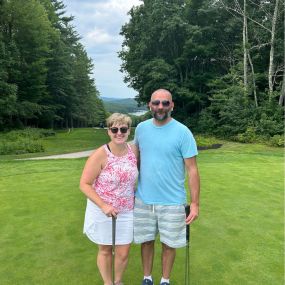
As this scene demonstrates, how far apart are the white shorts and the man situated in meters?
0.11

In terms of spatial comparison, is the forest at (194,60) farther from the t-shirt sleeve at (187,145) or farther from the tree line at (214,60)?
the t-shirt sleeve at (187,145)

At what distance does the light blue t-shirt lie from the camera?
3.03 m

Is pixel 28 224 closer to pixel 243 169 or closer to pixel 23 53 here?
pixel 243 169

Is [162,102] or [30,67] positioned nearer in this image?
[162,102]

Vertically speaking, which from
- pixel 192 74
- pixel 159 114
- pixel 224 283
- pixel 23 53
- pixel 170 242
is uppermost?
pixel 23 53

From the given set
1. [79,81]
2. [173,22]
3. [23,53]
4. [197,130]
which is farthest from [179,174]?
[79,81]

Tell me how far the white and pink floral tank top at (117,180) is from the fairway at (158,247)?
0.77m

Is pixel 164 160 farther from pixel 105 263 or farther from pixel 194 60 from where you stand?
pixel 194 60

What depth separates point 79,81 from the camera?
45375mm

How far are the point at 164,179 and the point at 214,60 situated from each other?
28.3 m

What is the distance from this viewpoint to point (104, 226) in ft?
9.92

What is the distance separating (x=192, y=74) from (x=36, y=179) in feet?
78.9

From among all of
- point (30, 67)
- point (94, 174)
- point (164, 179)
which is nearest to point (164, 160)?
point (164, 179)

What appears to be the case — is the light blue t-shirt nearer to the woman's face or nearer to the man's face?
the man's face
